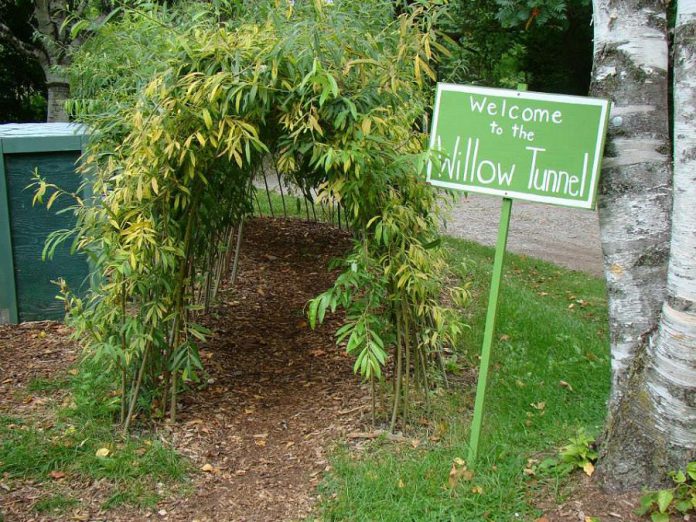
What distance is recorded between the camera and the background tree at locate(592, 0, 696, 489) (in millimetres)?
2881

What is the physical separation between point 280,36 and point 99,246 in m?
1.44

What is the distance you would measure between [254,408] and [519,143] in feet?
7.74

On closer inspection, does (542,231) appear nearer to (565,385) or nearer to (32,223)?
(565,385)

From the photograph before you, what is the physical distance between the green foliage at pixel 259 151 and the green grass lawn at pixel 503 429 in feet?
1.59

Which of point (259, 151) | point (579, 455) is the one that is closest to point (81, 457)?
point (259, 151)

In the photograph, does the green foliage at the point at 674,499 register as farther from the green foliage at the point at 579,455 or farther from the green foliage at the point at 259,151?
the green foliage at the point at 259,151

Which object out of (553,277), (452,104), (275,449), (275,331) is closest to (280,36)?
(452,104)

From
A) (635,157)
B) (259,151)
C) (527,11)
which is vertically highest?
(527,11)

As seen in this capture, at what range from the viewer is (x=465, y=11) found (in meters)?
9.77

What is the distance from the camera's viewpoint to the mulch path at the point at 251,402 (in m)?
3.49

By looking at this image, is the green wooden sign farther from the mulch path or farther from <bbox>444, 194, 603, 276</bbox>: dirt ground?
<bbox>444, 194, 603, 276</bbox>: dirt ground

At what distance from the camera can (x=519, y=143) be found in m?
3.22

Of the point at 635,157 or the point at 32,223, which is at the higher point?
the point at 635,157

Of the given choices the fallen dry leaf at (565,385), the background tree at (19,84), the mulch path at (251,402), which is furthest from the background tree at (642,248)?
the background tree at (19,84)
